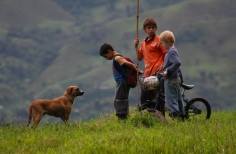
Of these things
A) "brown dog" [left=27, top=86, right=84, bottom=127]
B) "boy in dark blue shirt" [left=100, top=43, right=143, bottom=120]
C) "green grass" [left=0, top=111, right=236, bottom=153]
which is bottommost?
"green grass" [left=0, top=111, right=236, bottom=153]

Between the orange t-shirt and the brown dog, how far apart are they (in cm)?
214

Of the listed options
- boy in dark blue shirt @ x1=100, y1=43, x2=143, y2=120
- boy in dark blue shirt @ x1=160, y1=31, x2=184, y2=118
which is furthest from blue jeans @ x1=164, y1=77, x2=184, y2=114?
boy in dark blue shirt @ x1=100, y1=43, x2=143, y2=120

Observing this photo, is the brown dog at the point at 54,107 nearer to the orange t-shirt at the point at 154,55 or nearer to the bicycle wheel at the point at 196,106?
the orange t-shirt at the point at 154,55

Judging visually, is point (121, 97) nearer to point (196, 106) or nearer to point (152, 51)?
point (152, 51)

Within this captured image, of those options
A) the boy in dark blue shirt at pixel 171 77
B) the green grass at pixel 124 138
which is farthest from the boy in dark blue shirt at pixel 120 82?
the boy in dark blue shirt at pixel 171 77

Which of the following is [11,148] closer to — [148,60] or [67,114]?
[67,114]

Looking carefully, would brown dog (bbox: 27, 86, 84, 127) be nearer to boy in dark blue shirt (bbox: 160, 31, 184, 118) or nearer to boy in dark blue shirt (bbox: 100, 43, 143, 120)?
boy in dark blue shirt (bbox: 100, 43, 143, 120)

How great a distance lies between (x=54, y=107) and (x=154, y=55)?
8.77 feet

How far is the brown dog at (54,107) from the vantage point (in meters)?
7.79

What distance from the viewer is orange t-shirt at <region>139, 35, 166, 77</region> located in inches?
295

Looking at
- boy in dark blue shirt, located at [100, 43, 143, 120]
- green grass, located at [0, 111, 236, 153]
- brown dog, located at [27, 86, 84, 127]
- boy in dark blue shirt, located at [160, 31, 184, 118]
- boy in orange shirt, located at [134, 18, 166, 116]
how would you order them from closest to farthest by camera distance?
green grass, located at [0, 111, 236, 153] < boy in dark blue shirt, located at [160, 31, 184, 118] < boy in dark blue shirt, located at [100, 43, 143, 120] < boy in orange shirt, located at [134, 18, 166, 116] < brown dog, located at [27, 86, 84, 127]

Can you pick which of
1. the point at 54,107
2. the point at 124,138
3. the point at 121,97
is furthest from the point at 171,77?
the point at 54,107

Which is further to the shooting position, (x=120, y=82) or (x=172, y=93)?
(x=120, y=82)

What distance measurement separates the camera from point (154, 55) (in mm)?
7531
